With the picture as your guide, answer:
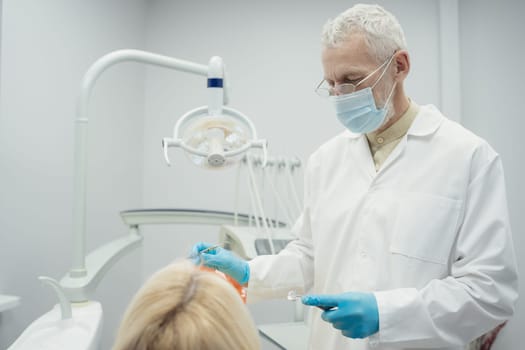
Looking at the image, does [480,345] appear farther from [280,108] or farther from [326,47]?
[326,47]

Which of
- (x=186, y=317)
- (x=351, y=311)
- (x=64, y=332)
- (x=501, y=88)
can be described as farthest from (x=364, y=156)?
(x=501, y=88)

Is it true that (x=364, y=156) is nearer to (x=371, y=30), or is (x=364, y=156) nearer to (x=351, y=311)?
(x=371, y=30)

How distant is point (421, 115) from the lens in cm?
122

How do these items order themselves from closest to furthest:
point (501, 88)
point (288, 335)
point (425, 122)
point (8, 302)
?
point (425, 122), point (8, 302), point (288, 335), point (501, 88)

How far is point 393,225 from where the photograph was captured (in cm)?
113

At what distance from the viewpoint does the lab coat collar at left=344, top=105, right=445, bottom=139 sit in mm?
1183

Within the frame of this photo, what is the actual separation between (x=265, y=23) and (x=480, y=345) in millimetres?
2125

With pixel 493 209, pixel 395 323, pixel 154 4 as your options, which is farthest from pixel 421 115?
pixel 154 4

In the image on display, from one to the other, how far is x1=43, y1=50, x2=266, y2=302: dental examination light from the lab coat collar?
0.41 m

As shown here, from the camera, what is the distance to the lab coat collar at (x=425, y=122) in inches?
46.6

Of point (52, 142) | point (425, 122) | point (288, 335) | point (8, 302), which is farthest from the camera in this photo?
point (52, 142)

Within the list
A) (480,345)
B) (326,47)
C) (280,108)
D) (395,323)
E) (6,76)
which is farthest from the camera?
(280,108)

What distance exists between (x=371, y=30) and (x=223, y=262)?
26.3 inches

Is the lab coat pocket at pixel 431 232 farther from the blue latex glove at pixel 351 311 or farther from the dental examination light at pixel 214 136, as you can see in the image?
the dental examination light at pixel 214 136
